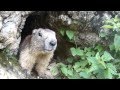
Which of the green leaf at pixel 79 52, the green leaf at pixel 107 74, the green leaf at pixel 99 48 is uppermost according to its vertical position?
the green leaf at pixel 99 48

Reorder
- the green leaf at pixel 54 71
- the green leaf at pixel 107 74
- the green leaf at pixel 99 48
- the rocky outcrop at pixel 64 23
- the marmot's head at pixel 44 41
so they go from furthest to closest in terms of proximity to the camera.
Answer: the green leaf at pixel 99 48 < the green leaf at pixel 54 71 < the rocky outcrop at pixel 64 23 < the marmot's head at pixel 44 41 < the green leaf at pixel 107 74

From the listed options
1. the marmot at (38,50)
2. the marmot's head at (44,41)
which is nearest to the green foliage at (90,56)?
the marmot at (38,50)

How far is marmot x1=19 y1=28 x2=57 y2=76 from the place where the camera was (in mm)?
5875

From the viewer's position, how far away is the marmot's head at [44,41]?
5761 millimetres

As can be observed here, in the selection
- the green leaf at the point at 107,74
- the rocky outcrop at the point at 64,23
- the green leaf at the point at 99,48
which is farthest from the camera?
the green leaf at the point at 99,48

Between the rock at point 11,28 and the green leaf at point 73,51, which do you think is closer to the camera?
the rock at point 11,28

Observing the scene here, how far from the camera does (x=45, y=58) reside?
6.19 metres

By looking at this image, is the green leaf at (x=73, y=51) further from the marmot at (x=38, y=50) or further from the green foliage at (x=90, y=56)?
the marmot at (x=38, y=50)

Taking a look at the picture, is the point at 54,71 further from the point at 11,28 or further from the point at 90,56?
the point at 11,28

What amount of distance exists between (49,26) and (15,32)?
3.84 ft

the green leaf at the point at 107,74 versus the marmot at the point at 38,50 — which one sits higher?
the marmot at the point at 38,50

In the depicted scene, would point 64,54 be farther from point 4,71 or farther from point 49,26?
point 4,71
